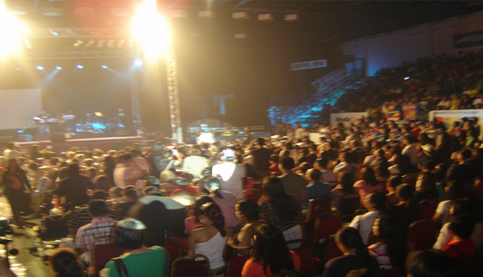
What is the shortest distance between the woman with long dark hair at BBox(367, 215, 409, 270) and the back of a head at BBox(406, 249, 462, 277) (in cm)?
78

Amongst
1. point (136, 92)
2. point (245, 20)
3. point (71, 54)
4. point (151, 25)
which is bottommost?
point (136, 92)

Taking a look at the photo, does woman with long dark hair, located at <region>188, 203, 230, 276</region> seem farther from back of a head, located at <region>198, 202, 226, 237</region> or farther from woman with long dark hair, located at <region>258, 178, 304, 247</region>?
woman with long dark hair, located at <region>258, 178, 304, 247</region>

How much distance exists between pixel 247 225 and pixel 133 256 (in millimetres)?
1072

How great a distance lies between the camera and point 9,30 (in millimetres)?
10555

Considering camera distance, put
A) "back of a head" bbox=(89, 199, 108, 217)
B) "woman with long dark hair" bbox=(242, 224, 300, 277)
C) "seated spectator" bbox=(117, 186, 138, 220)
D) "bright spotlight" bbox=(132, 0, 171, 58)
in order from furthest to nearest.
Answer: "bright spotlight" bbox=(132, 0, 171, 58), "seated spectator" bbox=(117, 186, 138, 220), "back of a head" bbox=(89, 199, 108, 217), "woman with long dark hair" bbox=(242, 224, 300, 277)

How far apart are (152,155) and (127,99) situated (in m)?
15.8

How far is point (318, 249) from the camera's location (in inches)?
144

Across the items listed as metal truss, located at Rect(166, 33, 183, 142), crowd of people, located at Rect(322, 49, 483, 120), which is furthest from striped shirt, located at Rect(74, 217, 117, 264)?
crowd of people, located at Rect(322, 49, 483, 120)

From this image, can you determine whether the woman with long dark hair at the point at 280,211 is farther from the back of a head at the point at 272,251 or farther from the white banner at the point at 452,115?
the white banner at the point at 452,115

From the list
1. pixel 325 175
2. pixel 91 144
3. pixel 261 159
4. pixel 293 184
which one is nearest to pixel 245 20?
pixel 91 144

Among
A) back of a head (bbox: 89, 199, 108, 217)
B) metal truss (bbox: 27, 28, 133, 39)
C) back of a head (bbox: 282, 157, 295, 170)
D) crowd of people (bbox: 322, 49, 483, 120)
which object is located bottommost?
back of a head (bbox: 89, 199, 108, 217)

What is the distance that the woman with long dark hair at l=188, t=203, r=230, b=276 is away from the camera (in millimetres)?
2727

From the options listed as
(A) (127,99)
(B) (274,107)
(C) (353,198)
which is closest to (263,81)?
(B) (274,107)

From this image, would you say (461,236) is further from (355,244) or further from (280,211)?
(280,211)
